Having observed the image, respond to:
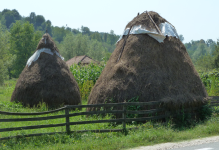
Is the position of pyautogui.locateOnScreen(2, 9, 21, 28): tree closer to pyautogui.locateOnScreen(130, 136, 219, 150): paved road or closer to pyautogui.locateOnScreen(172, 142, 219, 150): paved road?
pyautogui.locateOnScreen(130, 136, 219, 150): paved road

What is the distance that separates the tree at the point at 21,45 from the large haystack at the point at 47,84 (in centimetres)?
3279

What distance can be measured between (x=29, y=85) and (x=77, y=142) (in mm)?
6959

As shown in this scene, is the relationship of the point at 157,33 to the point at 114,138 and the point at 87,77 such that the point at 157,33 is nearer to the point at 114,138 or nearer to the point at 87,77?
the point at 114,138

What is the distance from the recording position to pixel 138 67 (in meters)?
9.51

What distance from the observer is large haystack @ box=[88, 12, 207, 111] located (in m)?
9.01

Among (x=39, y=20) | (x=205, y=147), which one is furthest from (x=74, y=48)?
(x=39, y=20)

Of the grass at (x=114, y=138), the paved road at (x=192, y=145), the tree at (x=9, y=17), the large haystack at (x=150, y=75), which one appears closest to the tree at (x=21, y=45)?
the large haystack at (x=150, y=75)

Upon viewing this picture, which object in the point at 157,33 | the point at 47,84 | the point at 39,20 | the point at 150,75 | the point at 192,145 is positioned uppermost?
the point at 39,20

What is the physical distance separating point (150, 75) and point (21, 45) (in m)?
40.9

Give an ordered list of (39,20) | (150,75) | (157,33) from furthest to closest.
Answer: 1. (39,20)
2. (157,33)
3. (150,75)

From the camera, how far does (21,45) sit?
4512 centimetres

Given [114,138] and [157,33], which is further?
[157,33]

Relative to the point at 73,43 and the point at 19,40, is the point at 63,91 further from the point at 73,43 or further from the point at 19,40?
the point at 73,43

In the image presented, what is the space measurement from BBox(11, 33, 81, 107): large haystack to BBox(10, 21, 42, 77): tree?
3279 centimetres
